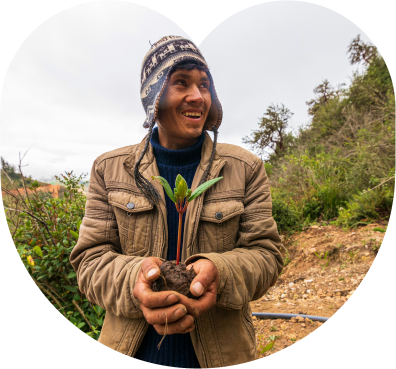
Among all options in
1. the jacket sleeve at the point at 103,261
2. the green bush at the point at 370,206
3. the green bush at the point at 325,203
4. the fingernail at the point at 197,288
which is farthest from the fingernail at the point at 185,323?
the green bush at the point at 325,203

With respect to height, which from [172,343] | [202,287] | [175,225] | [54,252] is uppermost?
[175,225]

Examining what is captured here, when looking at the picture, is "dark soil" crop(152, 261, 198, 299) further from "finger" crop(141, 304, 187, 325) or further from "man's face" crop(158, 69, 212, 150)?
"man's face" crop(158, 69, 212, 150)

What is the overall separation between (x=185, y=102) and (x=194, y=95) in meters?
0.05

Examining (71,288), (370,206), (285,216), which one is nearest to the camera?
(71,288)

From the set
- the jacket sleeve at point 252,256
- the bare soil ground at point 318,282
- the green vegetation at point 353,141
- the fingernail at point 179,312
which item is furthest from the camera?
the bare soil ground at point 318,282

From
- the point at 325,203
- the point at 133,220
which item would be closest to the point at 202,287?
the point at 133,220

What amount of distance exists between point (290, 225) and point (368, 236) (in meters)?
1.65

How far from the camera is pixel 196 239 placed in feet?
3.72

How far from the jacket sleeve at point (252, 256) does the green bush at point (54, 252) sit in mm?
1232

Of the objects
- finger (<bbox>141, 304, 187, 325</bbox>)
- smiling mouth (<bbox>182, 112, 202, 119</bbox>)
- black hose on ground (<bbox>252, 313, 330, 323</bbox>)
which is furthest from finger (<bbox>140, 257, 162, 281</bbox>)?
black hose on ground (<bbox>252, 313, 330, 323</bbox>)

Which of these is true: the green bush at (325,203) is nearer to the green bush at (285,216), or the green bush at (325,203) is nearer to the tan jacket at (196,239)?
the green bush at (285,216)

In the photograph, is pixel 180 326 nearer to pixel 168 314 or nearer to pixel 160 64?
pixel 168 314

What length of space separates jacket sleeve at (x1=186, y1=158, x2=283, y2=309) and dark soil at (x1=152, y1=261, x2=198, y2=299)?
9cm

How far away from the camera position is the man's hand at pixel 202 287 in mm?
838
